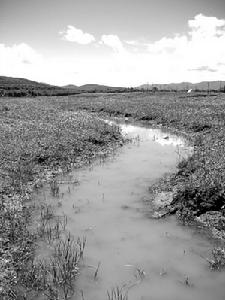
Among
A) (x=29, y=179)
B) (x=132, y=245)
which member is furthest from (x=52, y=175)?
(x=132, y=245)

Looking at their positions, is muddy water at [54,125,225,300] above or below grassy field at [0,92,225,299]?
below

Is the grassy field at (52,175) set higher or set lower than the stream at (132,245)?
higher

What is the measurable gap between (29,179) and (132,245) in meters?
6.71

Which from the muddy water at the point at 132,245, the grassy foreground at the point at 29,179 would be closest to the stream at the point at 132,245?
the muddy water at the point at 132,245

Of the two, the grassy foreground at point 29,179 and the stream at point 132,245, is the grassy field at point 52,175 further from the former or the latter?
the stream at point 132,245

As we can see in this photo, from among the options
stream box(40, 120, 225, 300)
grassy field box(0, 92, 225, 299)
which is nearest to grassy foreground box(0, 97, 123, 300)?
grassy field box(0, 92, 225, 299)

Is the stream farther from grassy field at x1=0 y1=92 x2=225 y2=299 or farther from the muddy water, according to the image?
grassy field at x1=0 y1=92 x2=225 y2=299

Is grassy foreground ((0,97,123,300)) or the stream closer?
the stream

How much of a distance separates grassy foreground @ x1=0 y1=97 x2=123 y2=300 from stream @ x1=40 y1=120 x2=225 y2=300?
598 millimetres

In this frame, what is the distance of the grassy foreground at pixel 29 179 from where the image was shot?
22.7 ft

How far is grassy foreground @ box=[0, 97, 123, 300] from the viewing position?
6926 mm

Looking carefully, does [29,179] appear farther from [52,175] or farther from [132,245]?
[132,245]

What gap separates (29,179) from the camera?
13578mm

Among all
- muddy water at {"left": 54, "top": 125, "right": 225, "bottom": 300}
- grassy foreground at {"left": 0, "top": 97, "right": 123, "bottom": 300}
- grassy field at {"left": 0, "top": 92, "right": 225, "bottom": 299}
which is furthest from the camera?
grassy field at {"left": 0, "top": 92, "right": 225, "bottom": 299}
